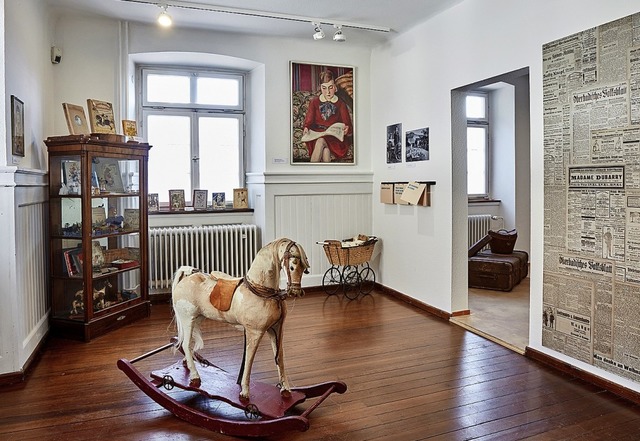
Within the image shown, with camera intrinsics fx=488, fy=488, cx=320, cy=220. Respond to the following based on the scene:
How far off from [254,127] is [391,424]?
416 cm

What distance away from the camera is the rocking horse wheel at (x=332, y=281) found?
5.90 m

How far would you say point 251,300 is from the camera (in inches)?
103

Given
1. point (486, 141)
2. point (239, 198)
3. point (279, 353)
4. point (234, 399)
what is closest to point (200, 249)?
point (239, 198)

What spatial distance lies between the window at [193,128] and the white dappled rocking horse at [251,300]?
314 cm

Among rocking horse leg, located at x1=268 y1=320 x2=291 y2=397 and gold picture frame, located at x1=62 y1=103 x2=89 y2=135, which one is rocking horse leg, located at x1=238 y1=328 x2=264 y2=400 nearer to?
Result: rocking horse leg, located at x1=268 y1=320 x2=291 y2=397

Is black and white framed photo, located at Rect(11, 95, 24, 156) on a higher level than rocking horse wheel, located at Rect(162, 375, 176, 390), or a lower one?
higher

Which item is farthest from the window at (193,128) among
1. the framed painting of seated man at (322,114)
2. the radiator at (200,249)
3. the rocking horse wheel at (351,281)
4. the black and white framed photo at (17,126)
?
the black and white framed photo at (17,126)

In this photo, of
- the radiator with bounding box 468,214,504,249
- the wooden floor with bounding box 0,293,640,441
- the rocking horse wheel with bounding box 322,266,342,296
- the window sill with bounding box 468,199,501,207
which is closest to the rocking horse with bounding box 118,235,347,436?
the wooden floor with bounding box 0,293,640,441

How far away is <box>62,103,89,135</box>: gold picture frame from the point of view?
167 inches

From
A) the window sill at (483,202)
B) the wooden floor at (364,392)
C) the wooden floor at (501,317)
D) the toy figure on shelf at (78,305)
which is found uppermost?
the window sill at (483,202)

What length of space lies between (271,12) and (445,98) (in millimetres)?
1888

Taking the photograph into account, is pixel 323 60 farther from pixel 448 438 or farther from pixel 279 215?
pixel 448 438

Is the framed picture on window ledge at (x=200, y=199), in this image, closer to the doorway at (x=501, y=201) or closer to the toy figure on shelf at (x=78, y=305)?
the toy figure on shelf at (x=78, y=305)

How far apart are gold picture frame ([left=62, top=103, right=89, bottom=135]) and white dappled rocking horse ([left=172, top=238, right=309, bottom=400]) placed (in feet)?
7.30
